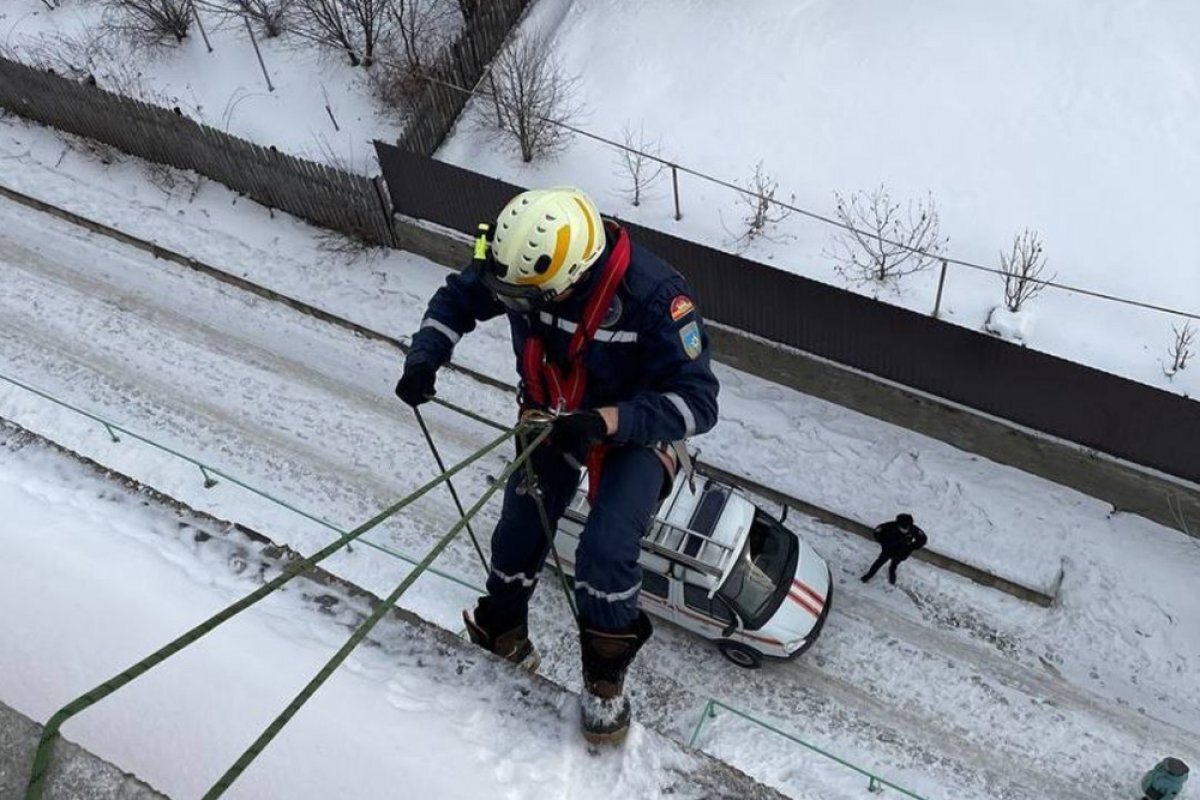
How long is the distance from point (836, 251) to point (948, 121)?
2.41 metres

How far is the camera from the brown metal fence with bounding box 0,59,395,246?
520 inches

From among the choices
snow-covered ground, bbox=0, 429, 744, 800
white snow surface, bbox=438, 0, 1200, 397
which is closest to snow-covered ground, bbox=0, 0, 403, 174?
white snow surface, bbox=438, 0, 1200, 397

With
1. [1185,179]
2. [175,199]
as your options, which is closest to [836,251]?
[1185,179]

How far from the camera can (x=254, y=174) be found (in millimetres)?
13742

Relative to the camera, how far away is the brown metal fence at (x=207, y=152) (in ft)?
43.3

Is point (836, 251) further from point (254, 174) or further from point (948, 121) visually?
point (254, 174)

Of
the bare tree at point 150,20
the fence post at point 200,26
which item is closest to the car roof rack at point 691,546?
the fence post at point 200,26

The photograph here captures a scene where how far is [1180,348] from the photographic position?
438 inches

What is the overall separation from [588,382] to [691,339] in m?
0.72

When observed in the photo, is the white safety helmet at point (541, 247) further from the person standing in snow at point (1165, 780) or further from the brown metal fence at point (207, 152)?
the brown metal fence at point (207, 152)

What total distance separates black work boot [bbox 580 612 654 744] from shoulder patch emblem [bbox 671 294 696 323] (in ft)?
5.63

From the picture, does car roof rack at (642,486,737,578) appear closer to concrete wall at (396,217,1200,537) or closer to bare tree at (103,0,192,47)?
concrete wall at (396,217,1200,537)

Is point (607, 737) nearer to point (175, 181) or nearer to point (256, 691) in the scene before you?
point (256, 691)

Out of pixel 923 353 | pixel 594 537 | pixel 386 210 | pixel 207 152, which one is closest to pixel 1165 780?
pixel 923 353
